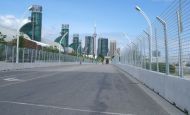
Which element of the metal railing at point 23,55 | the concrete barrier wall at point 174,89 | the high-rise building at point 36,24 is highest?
the high-rise building at point 36,24

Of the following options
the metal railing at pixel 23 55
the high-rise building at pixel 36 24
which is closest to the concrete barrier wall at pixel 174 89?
the metal railing at pixel 23 55

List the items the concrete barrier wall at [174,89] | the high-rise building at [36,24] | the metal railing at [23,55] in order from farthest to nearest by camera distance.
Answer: the high-rise building at [36,24], the metal railing at [23,55], the concrete barrier wall at [174,89]

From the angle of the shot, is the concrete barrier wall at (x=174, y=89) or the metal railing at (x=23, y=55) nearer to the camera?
the concrete barrier wall at (x=174, y=89)

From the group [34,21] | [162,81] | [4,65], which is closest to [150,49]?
[162,81]

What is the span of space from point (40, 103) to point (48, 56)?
6817 centimetres

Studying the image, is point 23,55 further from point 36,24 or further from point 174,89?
point 36,24

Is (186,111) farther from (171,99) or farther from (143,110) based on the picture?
(171,99)

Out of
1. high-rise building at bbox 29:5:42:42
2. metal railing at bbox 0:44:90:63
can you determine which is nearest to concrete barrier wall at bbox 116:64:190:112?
metal railing at bbox 0:44:90:63

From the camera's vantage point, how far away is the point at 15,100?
42.3ft

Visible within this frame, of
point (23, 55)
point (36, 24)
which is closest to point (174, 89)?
point (23, 55)

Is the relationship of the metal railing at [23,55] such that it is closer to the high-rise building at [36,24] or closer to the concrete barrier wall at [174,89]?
the concrete barrier wall at [174,89]

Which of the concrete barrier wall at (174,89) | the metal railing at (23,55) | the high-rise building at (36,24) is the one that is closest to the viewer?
the concrete barrier wall at (174,89)

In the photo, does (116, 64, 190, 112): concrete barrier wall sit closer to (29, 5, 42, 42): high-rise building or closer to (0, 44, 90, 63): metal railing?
(0, 44, 90, 63): metal railing

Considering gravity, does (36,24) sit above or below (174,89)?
above
